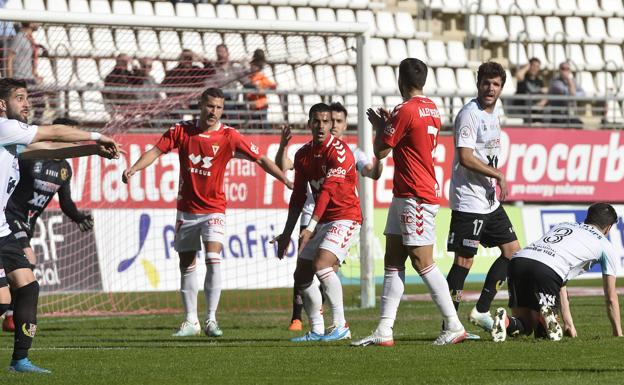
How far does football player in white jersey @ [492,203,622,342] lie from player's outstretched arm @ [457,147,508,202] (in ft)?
1.98

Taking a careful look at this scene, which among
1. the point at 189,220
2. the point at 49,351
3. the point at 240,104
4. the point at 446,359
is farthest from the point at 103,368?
the point at 240,104

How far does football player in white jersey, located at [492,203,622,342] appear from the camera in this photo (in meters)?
10.5

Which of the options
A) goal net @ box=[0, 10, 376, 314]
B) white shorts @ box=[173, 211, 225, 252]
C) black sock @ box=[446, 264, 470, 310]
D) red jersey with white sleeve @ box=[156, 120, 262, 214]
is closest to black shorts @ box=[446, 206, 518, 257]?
black sock @ box=[446, 264, 470, 310]

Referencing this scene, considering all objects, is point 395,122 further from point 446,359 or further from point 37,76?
point 37,76

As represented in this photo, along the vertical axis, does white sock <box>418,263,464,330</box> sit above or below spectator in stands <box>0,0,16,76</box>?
below

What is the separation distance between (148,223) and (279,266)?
6.66 ft

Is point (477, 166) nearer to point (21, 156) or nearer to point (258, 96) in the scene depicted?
point (21, 156)

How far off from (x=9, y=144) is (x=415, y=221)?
3204 millimetres

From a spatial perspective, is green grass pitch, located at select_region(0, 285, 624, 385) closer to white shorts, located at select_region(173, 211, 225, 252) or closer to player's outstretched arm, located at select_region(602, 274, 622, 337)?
player's outstretched arm, located at select_region(602, 274, 622, 337)

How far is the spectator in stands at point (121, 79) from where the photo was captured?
62.0ft

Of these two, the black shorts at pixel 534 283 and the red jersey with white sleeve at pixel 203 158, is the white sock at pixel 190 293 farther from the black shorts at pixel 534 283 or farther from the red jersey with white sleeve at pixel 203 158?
the black shorts at pixel 534 283

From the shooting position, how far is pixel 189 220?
12.9 m

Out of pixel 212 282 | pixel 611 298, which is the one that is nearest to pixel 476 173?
pixel 611 298

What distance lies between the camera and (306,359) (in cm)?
970
